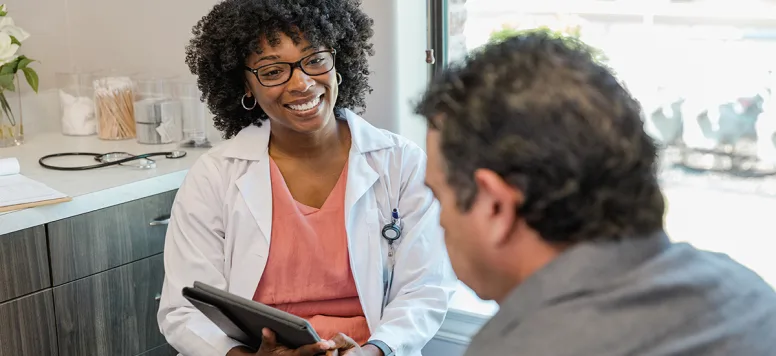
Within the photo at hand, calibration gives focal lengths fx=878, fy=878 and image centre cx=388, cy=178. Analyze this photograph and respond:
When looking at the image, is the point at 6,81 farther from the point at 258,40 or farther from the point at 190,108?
the point at 258,40

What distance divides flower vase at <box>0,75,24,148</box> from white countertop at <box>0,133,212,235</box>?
0.03 metres

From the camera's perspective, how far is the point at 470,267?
91cm

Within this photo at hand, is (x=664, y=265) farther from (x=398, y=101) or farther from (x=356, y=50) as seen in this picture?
(x=398, y=101)

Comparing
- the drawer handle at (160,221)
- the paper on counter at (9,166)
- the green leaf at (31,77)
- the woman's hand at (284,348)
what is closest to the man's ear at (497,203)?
the woman's hand at (284,348)

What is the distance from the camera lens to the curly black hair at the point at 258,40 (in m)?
1.84

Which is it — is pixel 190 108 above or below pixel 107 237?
above

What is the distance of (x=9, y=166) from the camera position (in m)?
2.19

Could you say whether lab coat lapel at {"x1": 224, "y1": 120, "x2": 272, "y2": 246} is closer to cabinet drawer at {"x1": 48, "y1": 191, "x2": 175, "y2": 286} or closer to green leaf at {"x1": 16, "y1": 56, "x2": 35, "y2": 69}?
cabinet drawer at {"x1": 48, "y1": 191, "x2": 175, "y2": 286}

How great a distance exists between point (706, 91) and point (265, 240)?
1.13 metres

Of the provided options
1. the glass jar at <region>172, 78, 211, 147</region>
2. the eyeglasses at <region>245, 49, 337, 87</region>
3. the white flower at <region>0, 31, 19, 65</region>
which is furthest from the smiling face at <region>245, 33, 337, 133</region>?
the white flower at <region>0, 31, 19, 65</region>

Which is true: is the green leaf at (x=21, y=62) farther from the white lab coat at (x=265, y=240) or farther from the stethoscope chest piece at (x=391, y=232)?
the stethoscope chest piece at (x=391, y=232)

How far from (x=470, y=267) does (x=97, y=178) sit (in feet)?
4.83

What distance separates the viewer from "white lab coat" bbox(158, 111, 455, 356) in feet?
5.91

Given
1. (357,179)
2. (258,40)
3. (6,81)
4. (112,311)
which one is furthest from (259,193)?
(6,81)
